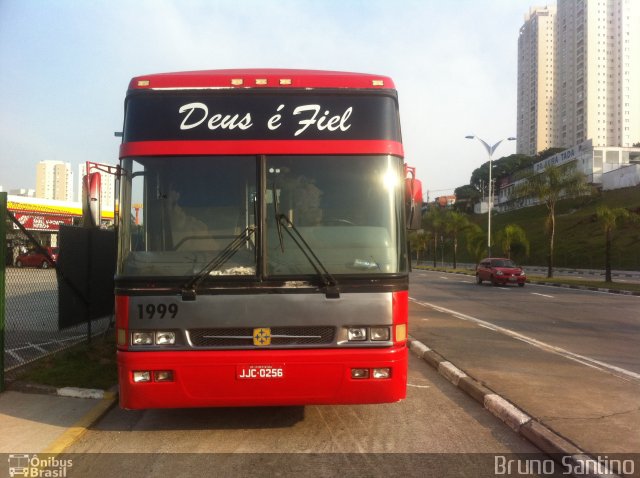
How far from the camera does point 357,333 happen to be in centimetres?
489

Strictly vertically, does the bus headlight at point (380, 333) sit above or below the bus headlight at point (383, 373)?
above

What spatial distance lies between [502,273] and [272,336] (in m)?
26.3

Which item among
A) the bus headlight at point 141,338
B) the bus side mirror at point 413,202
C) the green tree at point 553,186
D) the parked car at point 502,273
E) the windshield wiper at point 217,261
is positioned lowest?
the parked car at point 502,273

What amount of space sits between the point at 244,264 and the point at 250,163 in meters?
0.87

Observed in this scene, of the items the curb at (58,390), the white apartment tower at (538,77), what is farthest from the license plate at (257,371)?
the white apartment tower at (538,77)

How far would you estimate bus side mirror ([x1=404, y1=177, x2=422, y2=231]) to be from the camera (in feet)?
17.4

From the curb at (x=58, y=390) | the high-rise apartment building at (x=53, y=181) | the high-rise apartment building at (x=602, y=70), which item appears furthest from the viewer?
the high-rise apartment building at (x=602, y=70)

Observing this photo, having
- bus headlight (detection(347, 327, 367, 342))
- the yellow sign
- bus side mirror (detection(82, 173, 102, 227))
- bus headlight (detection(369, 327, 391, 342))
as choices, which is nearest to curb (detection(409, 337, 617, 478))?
bus headlight (detection(369, 327, 391, 342))

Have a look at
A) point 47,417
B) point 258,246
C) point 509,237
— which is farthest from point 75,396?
point 509,237

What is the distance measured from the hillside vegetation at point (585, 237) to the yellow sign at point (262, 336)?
4341 cm

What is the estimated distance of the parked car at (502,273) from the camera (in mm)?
29250

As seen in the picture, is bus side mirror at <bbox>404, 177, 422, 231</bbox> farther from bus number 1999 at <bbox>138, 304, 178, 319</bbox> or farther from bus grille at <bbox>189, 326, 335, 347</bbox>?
bus number 1999 at <bbox>138, 304, 178, 319</bbox>

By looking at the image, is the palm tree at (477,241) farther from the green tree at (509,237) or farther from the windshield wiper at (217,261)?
the windshield wiper at (217,261)

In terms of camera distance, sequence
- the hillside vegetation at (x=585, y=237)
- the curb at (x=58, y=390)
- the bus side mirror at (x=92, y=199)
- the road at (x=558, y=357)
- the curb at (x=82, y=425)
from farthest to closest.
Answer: the hillside vegetation at (x=585, y=237) → the curb at (x=58, y=390) → the road at (x=558, y=357) → the bus side mirror at (x=92, y=199) → the curb at (x=82, y=425)
